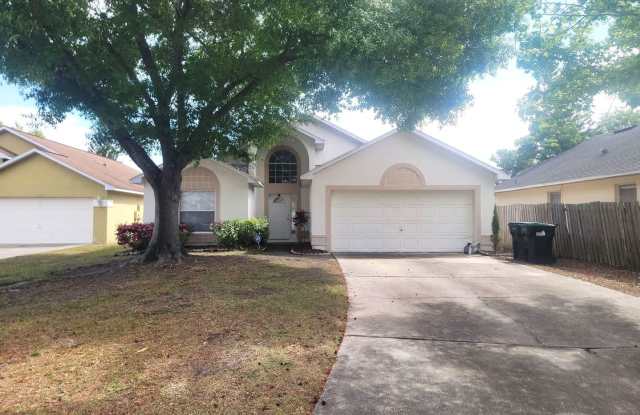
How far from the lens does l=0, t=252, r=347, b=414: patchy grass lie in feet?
11.4

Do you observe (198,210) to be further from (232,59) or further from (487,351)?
(487,351)

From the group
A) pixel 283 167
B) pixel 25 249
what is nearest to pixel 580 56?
pixel 283 167

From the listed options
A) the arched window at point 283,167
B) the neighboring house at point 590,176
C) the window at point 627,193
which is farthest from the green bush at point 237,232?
the window at point 627,193

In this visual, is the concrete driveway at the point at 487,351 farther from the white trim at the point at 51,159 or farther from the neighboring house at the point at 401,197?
the white trim at the point at 51,159

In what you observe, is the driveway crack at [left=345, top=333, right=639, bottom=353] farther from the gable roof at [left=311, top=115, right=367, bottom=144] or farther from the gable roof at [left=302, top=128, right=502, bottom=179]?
the gable roof at [left=311, top=115, right=367, bottom=144]

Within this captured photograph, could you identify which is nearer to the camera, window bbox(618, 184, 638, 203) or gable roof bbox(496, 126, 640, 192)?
window bbox(618, 184, 638, 203)

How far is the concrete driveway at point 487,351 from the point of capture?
3.48 meters

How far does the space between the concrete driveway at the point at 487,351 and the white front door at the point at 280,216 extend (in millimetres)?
10735

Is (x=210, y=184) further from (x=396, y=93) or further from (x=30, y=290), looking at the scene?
(x=396, y=93)

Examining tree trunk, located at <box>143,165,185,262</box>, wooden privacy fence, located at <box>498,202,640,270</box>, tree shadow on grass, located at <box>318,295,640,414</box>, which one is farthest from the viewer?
tree trunk, located at <box>143,165,185,262</box>

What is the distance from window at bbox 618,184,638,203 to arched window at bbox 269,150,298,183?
1322cm

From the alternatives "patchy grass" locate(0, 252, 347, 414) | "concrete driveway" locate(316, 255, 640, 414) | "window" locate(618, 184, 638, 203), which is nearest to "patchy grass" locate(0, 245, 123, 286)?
"patchy grass" locate(0, 252, 347, 414)

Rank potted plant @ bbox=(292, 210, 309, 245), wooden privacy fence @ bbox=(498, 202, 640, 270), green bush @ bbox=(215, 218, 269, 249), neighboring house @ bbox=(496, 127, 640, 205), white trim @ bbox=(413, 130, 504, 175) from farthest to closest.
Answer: potted plant @ bbox=(292, 210, 309, 245) → green bush @ bbox=(215, 218, 269, 249) → neighboring house @ bbox=(496, 127, 640, 205) → white trim @ bbox=(413, 130, 504, 175) → wooden privacy fence @ bbox=(498, 202, 640, 270)

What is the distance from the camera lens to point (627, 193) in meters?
14.5
